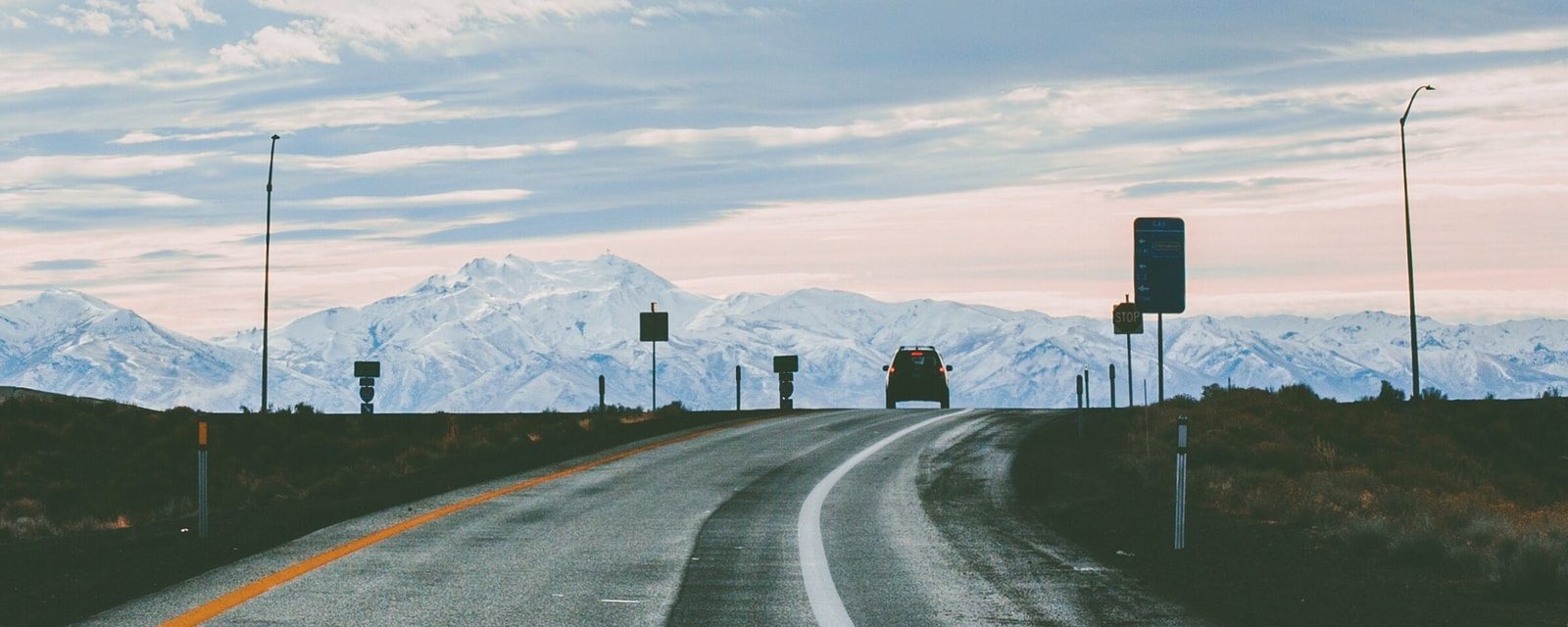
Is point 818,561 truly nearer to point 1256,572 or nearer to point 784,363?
point 1256,572

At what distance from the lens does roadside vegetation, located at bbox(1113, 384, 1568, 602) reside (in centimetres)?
1165

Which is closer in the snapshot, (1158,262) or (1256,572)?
(1256,572)

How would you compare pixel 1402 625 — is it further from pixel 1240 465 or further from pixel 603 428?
pixel 603 428

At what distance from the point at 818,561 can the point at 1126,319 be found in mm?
34504

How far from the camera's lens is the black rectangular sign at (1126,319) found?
41.0m

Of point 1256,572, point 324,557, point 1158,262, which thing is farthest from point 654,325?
point 1256,572

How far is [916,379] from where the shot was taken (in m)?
42.0

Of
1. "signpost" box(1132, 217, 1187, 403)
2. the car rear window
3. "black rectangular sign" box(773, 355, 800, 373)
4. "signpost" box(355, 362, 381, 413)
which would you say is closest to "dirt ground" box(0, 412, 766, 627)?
"signpost" box(1132, 217, 1187, 403)

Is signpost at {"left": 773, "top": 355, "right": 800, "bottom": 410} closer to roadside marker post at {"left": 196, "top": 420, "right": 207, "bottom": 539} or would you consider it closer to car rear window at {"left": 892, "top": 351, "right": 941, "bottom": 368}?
car rear window at {"left": 892, "top": 351, "right": 941, "bottom": 368}

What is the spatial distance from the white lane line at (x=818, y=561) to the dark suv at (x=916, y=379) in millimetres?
22549

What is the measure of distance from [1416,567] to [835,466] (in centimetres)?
922

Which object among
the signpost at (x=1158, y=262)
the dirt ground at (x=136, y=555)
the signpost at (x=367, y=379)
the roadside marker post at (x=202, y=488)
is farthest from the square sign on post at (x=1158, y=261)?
the signpost at (x=367, y=379)

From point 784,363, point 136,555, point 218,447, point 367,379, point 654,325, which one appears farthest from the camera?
point 784,363

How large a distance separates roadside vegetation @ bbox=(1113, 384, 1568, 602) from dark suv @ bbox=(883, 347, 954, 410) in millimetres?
8125
